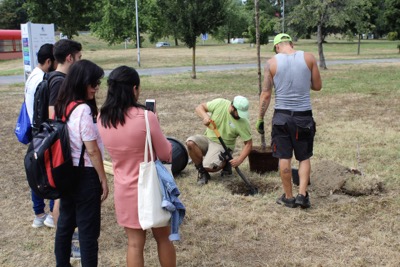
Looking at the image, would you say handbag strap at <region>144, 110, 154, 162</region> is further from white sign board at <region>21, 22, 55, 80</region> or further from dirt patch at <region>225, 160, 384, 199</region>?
white sign board at <region>21, 22, 55, 80</region>

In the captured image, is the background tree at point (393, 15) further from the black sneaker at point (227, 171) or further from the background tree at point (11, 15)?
the background tree at point (11, 15)

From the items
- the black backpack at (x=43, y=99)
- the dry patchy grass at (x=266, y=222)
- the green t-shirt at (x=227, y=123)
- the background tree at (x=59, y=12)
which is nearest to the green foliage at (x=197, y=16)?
the dry patchy grass at (x=266, y=222)

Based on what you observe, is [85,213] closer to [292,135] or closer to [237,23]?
[292,135]

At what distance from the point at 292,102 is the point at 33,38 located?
9507 millimetres

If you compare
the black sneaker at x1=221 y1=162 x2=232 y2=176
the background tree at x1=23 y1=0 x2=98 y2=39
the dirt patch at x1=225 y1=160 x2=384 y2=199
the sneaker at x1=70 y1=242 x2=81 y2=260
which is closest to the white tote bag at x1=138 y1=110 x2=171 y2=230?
the sneaker at x1=70 y1=242 x2=81 y2=260

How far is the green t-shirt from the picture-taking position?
5.11m

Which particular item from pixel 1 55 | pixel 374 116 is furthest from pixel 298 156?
pixel 1 55

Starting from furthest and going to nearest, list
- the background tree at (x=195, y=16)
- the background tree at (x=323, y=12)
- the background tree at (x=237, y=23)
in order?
1. the background tree at (x=237, y=23)
2. the background tree at (x=323, y=12)
3. the background tree at (x=195, y=16)

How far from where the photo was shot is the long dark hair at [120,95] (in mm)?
2590

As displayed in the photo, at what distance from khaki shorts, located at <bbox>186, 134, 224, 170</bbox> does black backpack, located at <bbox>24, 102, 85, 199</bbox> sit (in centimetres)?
274

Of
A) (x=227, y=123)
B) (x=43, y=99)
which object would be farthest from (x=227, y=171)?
(x=43, y=99)

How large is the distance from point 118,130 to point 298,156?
7.74ft

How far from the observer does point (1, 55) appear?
1486 inches

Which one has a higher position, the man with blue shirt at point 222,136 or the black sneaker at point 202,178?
the man with blue shirt at point 222,136
